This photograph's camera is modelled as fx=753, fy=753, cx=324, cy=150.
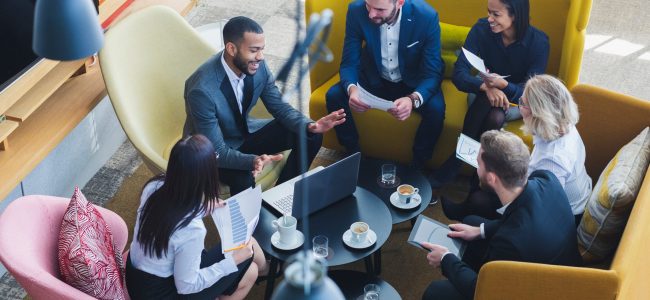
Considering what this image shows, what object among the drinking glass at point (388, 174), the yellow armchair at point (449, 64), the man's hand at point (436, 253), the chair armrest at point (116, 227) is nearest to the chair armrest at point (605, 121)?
the yellow armchair at point (449, 64)

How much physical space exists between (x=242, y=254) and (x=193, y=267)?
277 mm

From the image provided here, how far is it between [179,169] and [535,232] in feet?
4.05

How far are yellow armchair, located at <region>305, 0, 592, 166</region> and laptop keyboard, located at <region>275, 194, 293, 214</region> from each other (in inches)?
33.7

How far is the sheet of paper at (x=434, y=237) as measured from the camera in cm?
303

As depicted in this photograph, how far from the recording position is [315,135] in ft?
12.2

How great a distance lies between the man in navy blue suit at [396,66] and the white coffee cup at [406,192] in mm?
513

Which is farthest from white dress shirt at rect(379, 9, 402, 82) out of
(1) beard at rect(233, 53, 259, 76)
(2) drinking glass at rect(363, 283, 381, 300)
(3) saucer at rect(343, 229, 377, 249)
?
(2) drinking glass at rect(363, 283, 381, 300)

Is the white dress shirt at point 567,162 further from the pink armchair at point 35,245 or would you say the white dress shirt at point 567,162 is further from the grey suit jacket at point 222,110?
the pink armchair at point 35,245

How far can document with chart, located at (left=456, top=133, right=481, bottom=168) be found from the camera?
3.44 metres

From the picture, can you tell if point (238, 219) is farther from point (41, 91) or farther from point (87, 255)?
point (41, 91)

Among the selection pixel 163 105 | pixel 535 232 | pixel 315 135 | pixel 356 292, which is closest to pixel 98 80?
pixel 163 105

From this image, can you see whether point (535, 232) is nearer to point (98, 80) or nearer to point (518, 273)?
point (518, 273)

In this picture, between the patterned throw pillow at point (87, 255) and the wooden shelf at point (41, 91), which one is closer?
the patterned throw pillow at point (87, 255)

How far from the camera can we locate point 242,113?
3.58 meters
